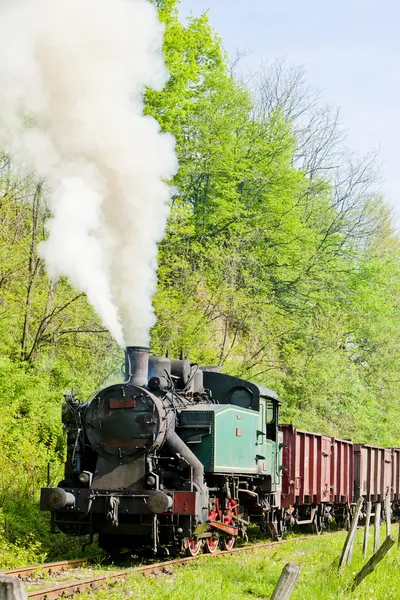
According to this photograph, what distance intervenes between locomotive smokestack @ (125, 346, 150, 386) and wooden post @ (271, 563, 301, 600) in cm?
651

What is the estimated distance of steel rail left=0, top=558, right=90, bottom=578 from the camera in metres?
9.45

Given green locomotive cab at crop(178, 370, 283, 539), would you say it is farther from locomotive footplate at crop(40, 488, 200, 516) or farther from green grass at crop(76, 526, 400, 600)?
green grass at crop(76, 526, 400, 600)

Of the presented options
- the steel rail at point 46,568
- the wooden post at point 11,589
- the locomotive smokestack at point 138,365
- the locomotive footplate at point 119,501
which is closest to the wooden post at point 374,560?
the locomotive footplate at point 119,501

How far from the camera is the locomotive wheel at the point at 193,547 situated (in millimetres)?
11633

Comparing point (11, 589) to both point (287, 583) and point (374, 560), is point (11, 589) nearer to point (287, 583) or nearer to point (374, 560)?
point (287, 583)

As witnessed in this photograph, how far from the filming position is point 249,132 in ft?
93.7

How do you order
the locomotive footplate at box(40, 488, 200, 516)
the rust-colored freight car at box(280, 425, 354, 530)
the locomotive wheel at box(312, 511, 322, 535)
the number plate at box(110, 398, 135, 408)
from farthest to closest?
1. the locomotive wheel at box(312, 511, 322, 535)
2. the rust-colored freight car at box(280, 425, 354, 530)
3. the number plate at box(110, 398, 135, 408)
4. the locomotive footplate at box(40, 488, 200, 516)

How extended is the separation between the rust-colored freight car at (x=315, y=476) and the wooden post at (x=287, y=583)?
10.6m

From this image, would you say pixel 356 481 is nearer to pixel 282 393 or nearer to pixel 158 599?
pixel 282 393

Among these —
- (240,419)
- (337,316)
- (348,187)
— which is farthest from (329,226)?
(240,419)

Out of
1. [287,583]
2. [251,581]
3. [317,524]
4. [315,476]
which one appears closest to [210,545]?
[251,581]

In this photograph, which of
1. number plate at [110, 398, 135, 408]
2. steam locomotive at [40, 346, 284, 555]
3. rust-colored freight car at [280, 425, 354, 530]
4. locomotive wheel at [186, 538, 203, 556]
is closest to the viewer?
steam locomotive at [40, 346, 284, 555]

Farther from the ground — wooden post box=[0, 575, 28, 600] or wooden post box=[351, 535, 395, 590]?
wooden post box=[0, 575, 28, 600]

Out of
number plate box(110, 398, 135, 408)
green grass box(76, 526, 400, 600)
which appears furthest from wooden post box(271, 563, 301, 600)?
number plate box(110, 398, 135, 408)
